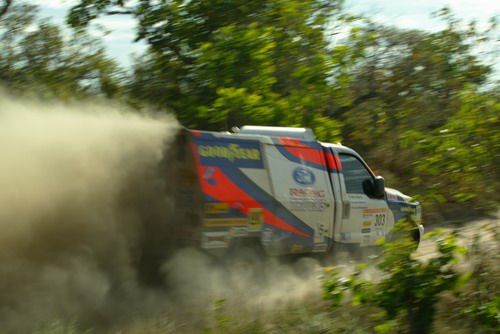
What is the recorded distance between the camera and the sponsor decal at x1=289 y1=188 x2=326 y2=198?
972cm

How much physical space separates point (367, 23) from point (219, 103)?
8699mm

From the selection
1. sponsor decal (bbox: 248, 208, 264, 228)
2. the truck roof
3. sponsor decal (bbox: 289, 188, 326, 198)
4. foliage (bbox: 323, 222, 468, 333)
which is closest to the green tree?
the truck roof

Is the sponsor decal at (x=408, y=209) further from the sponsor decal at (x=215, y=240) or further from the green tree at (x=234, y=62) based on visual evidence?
the sponsor decal at (x=215, y=240)

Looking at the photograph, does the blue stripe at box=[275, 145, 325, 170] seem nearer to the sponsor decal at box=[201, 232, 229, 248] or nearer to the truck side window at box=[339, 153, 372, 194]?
the truck side window at box=[339, 153, 372, 194]

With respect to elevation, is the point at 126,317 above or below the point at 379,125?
above

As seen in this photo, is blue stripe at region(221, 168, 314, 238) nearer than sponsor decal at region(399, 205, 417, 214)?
Yes

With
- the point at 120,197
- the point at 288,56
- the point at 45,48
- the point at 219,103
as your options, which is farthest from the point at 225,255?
the point at 45,48

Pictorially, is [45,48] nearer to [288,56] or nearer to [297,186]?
[288,56]

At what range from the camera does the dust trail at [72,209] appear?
769 cm

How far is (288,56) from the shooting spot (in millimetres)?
15266

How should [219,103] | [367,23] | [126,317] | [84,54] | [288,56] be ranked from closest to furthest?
[126,317] < [219,103] < [288,56] < [84,54] < [367,23]

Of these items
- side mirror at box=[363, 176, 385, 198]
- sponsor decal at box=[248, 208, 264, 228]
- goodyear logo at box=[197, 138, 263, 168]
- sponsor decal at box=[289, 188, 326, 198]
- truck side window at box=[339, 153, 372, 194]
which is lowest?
side mirror at box=[363, 176, 385, 198]

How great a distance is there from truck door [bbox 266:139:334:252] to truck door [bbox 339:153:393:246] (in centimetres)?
41

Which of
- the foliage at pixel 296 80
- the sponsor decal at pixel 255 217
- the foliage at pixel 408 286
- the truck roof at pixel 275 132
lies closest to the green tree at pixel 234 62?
the foliage at pixel 296 80
